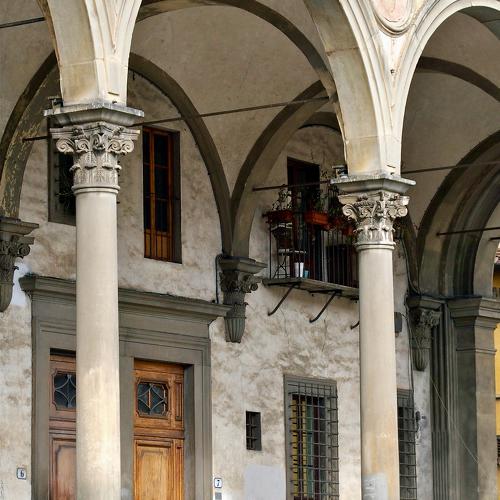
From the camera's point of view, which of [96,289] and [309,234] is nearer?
[96,289]

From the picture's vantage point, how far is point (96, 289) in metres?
12.4

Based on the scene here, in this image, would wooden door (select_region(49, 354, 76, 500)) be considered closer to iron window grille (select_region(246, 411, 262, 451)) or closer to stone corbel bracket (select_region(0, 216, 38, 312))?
stone corbel bracket (select_region(0, 216, 38, 312))

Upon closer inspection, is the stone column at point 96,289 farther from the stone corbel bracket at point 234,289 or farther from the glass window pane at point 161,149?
the stone corbel bracket at point 234,289

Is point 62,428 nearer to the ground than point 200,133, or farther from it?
nearer to the ground

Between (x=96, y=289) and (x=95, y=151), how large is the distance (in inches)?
42.3

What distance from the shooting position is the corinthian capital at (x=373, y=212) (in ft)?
51.0

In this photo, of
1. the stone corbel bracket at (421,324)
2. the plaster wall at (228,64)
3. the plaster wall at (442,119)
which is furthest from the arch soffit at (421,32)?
the stone corbel bracket at (421,324)

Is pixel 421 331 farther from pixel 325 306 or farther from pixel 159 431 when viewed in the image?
pixel 159 431

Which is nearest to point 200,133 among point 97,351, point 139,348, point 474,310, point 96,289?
point 139,348

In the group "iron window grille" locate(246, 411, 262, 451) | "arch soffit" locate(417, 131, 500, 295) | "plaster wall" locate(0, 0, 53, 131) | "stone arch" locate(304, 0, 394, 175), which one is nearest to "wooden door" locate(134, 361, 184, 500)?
"iron window grille" locate(246, 411, 262, 451)

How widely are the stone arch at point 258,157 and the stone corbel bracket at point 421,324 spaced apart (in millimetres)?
A: 3722

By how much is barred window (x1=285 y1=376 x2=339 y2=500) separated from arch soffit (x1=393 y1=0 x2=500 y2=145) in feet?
16.6

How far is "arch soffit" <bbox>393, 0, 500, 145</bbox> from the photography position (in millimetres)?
15758

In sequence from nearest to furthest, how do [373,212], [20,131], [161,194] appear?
[373,212]
[20,131]
[161,194]
